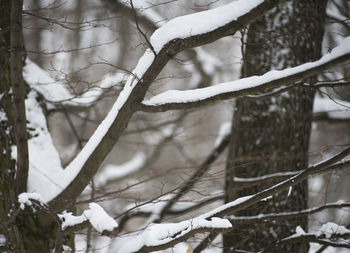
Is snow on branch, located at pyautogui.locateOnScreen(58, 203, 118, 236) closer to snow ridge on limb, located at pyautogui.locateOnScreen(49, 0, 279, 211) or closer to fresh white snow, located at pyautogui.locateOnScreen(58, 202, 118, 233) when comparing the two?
fresh white snow, located at pyautogui.locateOnScreen(58, 202, 118, 233)

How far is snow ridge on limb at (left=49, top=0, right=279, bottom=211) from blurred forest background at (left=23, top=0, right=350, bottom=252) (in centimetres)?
11

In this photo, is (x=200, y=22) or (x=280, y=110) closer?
(x=200, y=22)

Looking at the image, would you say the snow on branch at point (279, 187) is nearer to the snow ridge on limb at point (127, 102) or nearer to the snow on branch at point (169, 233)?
the snow on branch at point (169, 233)

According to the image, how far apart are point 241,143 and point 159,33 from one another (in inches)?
70.2

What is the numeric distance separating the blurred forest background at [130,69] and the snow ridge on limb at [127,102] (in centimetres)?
11

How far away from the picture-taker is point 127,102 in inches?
84.6

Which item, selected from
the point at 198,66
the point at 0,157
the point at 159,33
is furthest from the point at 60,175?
the point at 198,66

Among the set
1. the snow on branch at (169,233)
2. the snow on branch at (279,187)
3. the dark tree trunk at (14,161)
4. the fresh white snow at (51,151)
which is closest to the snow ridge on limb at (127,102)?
the fresh white snow at (51,151)

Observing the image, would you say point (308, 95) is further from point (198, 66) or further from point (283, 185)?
point (198, 66)

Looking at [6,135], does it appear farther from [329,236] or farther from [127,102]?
[329,236]

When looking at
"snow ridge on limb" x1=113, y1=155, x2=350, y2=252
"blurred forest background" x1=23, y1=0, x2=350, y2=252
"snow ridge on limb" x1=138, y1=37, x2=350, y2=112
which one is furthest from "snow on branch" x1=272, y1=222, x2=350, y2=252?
"snow ridge on limb" x1=138, y1=37, x2=350, y2=112

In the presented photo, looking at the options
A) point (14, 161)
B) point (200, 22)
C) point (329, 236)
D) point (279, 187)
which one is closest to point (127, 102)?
point (200, 22)

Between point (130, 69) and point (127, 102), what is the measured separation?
1.18ft

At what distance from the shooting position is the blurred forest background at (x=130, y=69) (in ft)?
7.90
